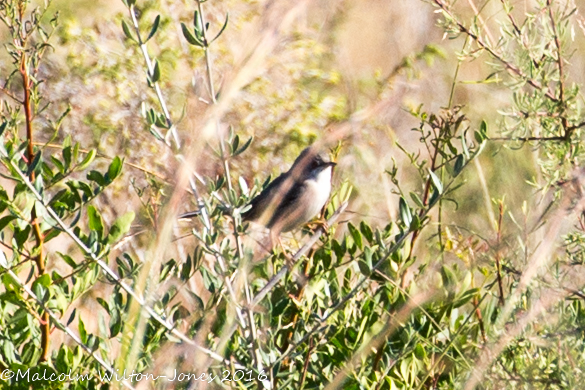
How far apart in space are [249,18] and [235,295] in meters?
3.63

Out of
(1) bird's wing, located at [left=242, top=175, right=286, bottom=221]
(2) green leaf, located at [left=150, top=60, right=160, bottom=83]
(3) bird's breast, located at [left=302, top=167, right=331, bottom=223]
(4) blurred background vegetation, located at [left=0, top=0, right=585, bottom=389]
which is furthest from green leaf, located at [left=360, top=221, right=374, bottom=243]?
(1) bird's wing, located at [left=242, top=175, right=286, bottom=221]

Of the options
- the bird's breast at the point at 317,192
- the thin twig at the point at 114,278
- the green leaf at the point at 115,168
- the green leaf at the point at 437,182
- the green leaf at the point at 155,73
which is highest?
the green leaf at the point at 155,73

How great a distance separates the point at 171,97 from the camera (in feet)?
15.7

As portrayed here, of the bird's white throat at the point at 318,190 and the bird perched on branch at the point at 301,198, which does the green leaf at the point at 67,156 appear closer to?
the bird perched on branch at the point at 301,198

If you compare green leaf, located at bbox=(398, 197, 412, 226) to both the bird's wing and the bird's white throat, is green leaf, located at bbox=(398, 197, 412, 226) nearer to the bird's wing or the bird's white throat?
the bird's white throat

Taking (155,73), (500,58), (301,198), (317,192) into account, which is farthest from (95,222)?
(317,192)

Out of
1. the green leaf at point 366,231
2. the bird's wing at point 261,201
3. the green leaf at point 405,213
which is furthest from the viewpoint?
the bird's wing at point 261,201

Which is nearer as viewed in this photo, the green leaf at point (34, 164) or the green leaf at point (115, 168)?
the green leaf at point (34, 164)

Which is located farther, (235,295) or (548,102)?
(548,102)

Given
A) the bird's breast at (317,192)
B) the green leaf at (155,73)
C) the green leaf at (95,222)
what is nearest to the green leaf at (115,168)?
the green leaf at (95,222)

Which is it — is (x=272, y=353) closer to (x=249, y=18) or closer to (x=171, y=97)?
(x=171, y=97)

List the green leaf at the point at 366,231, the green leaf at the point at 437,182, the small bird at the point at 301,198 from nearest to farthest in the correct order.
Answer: the green leaf at the point at 437,182 < the green leaf at the point at 366,231 < the small bird at the point at 301,198

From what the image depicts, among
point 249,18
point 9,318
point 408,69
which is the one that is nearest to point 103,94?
point 249,18

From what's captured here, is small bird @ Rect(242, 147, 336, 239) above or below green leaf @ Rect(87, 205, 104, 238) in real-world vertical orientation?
below
